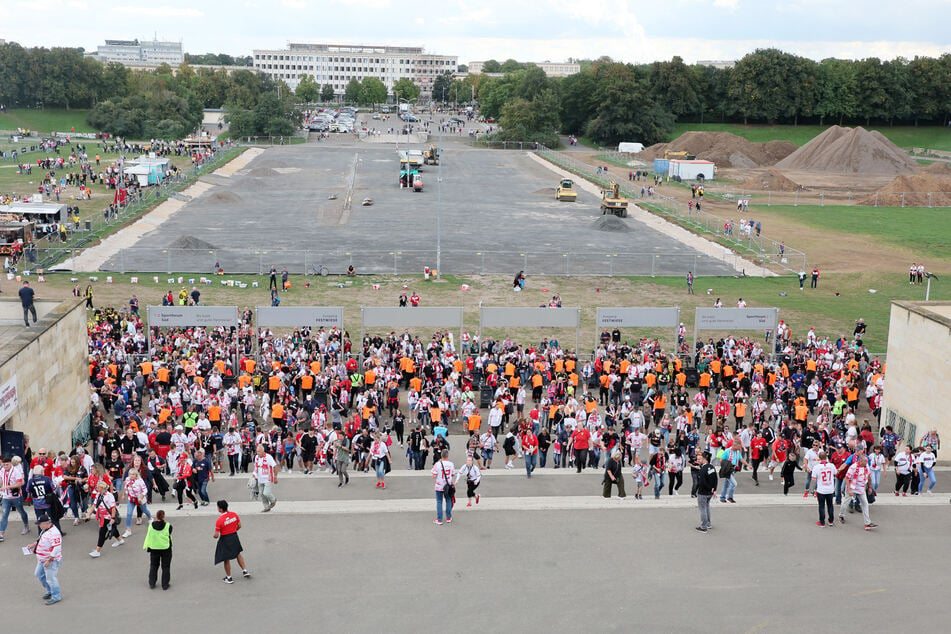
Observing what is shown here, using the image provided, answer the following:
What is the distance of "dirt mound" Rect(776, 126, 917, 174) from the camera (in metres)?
89.6

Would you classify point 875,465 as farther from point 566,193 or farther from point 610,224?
point 566,193

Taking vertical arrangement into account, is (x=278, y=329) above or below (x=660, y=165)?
below

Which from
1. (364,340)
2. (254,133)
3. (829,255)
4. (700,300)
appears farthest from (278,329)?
(254,133)

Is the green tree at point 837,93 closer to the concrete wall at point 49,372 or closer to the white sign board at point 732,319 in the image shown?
the white sign board at point 732,319

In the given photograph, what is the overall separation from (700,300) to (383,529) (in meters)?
26.1

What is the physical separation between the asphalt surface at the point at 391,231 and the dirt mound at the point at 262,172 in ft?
0.37

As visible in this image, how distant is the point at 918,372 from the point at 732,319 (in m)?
7.19

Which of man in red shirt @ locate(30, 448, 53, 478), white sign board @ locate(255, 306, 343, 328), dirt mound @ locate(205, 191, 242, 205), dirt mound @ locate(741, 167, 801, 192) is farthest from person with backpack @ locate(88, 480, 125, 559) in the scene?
dirt mound @ locate(741, 167, 801, 192)

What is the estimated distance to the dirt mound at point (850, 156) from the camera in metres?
89.6

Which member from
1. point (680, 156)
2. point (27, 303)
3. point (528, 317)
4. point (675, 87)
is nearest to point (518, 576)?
point (27, 303)

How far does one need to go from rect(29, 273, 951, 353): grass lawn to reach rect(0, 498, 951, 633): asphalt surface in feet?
56.0

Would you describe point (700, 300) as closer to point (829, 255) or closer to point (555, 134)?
point (829, 255)

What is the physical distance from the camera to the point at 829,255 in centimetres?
4794

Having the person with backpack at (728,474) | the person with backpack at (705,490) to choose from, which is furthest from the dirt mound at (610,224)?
the person with backpack at (705,490)
